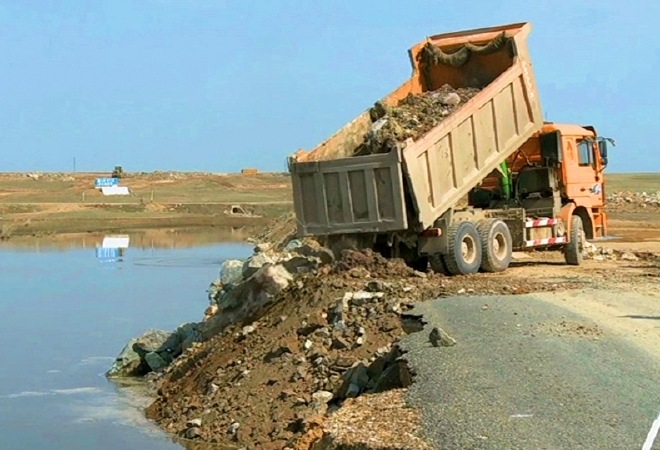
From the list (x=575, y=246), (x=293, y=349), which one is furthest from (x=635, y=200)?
(x=293, y=349)

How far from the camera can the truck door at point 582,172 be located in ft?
67.4

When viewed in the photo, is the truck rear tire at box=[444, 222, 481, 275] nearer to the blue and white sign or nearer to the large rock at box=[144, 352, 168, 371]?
the large rock at box=[144, 352, 168, 371]

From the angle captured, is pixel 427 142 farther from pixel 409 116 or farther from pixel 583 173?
pixel 583 173

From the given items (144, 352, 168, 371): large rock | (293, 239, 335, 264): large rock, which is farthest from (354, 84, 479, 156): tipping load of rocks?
(144, 352, 168, 371): large rock

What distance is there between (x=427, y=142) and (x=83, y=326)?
9513 millimetres

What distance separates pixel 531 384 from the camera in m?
8.99

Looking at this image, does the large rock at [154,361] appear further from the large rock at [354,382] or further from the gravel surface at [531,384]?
the large rock at [354,382]

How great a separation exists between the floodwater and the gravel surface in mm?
3705

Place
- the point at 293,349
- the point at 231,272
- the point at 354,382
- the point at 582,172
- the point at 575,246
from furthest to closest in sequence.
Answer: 1. the point at 231,272
2. the point at 582,172
3. the point at 575,246
4. the point at 293,349
5. the point at 354,382

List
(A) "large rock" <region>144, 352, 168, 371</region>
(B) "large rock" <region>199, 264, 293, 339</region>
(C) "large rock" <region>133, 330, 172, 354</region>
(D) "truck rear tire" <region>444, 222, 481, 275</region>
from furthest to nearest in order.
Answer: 1. (C) "large rock" <region>133, 330, 172, 354</region>
2. (A) "large rock" <region>144, 352, 168, 371</region>
3. (D) "truck rear tire" <region>444, 222, 481, 275</region>
4. (B) "large rock" <region>199, 264, 293, 339</region>

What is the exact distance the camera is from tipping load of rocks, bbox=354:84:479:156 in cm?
1648

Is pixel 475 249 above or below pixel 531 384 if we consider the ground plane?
above

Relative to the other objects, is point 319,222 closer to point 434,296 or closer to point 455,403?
point 434,296

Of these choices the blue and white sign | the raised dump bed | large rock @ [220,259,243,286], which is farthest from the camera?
the blue and white sign
